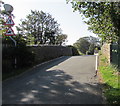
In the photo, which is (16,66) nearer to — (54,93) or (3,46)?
(3,46)

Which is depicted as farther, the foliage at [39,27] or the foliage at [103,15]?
the foliage at [39,27]

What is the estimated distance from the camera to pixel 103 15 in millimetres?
6648

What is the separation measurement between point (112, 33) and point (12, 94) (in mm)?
5291

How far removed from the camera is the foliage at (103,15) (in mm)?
6047

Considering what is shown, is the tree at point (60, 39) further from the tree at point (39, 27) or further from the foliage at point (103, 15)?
the foliage at point (103, 15)

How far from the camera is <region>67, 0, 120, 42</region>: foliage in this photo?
6.05 meters

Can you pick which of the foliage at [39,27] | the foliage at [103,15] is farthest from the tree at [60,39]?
the foliage at [103,15]

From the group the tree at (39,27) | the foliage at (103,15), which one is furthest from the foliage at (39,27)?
the foliage at (103,15)

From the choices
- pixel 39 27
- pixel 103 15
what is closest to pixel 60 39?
pixel 39 27

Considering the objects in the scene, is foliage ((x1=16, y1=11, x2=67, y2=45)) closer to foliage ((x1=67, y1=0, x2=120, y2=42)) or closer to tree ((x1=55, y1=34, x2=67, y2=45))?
tree ((x1=55, y1=34, x2=67, y2=45))

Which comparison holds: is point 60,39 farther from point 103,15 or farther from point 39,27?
point 103,15

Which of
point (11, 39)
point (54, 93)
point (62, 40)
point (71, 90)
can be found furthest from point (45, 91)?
point (62, 40)

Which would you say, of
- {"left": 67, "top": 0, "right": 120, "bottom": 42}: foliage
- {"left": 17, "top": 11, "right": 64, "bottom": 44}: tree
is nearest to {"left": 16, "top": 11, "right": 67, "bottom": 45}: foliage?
{"left": 17, "top": 11, "right": 64, "bottom": 44}: tree

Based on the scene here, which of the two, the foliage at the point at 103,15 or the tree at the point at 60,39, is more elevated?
the tree at the point at 60,39
